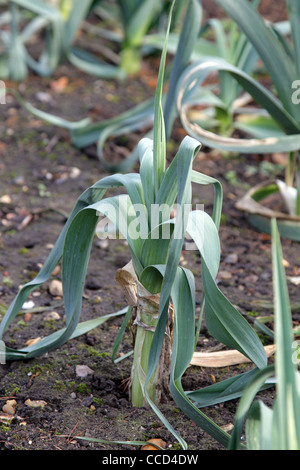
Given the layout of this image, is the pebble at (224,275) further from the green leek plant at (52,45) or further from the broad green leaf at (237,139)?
the green leek plant at (52,45)

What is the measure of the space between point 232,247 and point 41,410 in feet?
3.05

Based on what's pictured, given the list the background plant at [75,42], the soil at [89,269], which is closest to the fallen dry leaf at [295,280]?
the soil at [89,269]

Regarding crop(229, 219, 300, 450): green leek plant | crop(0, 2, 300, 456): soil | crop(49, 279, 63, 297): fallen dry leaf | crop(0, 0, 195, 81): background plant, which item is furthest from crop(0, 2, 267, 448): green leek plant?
A: crop(0, 0, 195, 81): background plant

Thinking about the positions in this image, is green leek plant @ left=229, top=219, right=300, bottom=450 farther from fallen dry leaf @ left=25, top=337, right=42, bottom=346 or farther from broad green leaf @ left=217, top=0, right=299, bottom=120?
broad green leaf @ left=217, top=0, right=299, bottom=120

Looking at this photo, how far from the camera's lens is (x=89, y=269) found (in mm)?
1845

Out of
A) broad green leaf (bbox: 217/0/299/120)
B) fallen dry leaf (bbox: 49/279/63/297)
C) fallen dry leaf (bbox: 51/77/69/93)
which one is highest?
broad green leaf (bbox: 217/0/299/120)

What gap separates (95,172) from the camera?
7.72 ft

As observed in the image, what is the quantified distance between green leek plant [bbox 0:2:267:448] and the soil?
87 millimetres

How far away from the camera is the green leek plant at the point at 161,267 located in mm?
1043

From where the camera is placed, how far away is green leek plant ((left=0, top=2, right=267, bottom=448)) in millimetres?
1043

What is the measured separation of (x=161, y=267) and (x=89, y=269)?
2.51ft

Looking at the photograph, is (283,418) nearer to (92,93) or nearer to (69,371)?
(69,371)

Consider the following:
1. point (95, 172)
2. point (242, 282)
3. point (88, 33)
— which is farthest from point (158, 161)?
point (88, 33)
